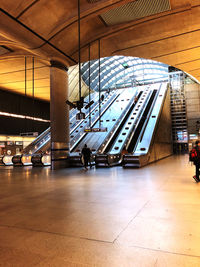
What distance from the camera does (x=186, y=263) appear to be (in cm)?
222

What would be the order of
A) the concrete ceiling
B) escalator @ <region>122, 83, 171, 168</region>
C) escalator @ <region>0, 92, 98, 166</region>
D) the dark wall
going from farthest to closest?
the dark wall < escalator @ <region>0, 92, 98, 166</region> < escalator @ <region>122, 83, 171, 168</region> < the concrete ceiling

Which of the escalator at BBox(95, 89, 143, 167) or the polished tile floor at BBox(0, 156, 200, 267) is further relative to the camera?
the escalator at BBox(95, 89, 143, 167)

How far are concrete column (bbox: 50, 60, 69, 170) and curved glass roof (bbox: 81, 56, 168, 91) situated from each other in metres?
Answer: 19.8

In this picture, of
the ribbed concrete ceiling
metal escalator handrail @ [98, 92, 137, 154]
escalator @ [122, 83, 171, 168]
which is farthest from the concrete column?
the ribbed concrete ceiling

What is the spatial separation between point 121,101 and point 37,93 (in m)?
10.5

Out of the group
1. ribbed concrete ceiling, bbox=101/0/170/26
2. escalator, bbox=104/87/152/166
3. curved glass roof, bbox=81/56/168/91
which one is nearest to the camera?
ribbed concrete ceiling, bbox=101/0/170/26

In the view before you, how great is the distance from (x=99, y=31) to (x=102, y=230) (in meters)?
11.0

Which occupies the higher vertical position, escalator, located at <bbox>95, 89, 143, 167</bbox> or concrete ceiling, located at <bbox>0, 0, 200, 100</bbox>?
concrete ceiling, located at <bbox>0, 0, 200, 100</bbox>

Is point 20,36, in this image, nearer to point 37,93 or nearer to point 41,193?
point 41,193

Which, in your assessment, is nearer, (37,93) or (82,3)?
(82,3)

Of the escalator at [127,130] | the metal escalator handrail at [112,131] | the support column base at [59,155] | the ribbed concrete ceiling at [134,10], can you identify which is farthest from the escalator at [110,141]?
the ribbed concrete ceiling at [134,10]

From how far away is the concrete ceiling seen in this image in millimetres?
9344

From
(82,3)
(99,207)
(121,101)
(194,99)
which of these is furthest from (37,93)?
(99,207)

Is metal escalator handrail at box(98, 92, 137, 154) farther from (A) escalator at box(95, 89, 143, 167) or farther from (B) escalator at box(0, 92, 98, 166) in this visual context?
(B) escalator at box(0, 92, 98, 166)
